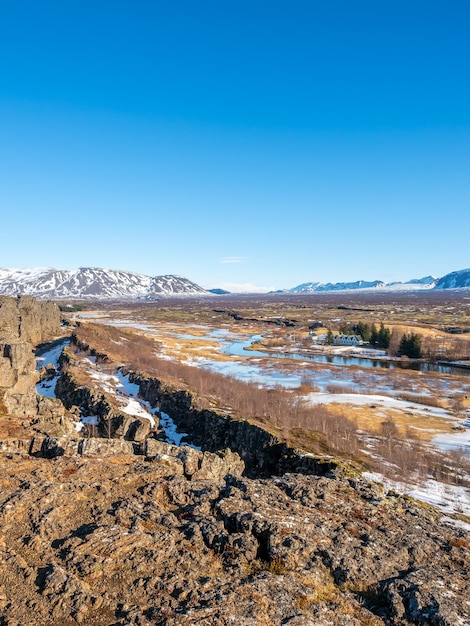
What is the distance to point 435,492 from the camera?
106 ft

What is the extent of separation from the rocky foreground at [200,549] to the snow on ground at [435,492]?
15.0 meters

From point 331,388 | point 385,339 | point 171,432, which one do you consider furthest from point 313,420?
point 385,339

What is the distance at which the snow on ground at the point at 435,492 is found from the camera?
29.1 meters

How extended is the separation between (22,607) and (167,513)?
16.1ft

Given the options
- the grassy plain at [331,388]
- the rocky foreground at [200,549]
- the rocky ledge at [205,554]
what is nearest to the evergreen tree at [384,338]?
the grassy plain at [331,388]

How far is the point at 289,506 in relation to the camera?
47.2ft

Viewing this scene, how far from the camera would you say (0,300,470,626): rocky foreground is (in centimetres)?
889

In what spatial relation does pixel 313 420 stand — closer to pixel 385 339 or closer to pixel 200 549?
pixel 200 549

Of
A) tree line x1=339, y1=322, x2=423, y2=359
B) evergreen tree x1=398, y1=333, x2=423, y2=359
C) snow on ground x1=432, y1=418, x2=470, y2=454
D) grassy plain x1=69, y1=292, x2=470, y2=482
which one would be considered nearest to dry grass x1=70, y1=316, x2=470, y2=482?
grassy plain x1=69, y1=292, x2=470, y2=482

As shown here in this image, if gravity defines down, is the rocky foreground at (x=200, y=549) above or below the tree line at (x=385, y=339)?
above

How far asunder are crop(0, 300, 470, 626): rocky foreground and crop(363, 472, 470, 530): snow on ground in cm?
1497

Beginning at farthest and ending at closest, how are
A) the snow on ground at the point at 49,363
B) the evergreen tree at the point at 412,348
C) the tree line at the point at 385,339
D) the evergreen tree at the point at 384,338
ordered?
the evergreen tree at the point at 384,338 → the tree line at the point at 385,339 → the evergreen tree at the point at 412,348 → the snow on ground at the point at 49,363

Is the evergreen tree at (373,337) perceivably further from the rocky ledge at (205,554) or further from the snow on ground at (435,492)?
the rocky ledge at (205,554)

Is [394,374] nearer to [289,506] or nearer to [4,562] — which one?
[289,506]
